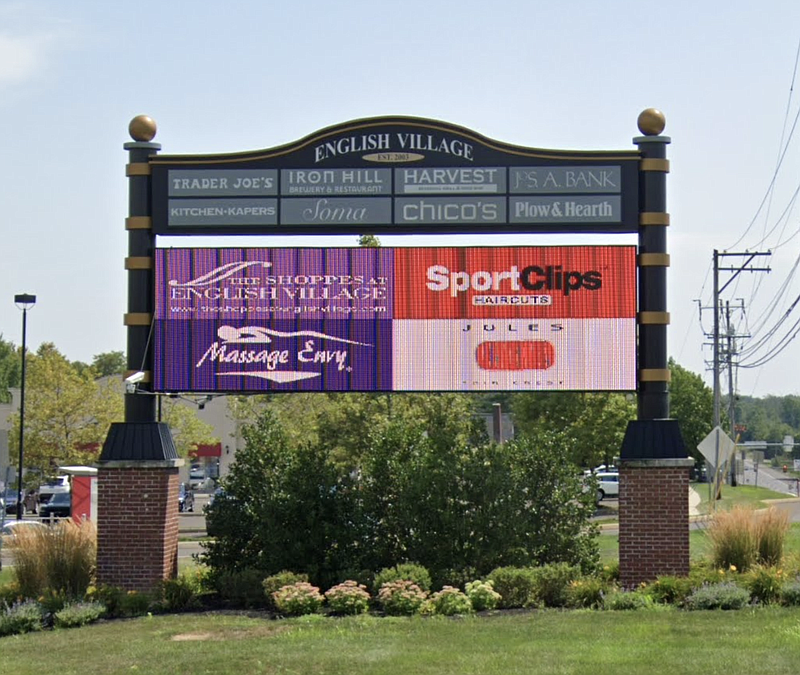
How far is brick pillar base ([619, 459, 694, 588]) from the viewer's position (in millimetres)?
17875

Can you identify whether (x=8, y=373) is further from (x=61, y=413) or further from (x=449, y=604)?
(x=449, y=604)

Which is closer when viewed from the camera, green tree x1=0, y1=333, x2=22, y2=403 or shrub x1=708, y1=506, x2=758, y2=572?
shrub x1=708, y1=506, x2=758, y2=572

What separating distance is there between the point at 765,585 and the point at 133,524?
30.7 feet

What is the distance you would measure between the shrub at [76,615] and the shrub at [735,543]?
920 centimetres

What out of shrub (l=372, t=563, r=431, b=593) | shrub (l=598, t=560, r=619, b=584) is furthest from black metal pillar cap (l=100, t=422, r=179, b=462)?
shrub (l=598, t=560, r=619, b=584)

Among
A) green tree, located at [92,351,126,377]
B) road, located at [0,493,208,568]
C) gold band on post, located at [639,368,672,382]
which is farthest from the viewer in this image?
green tree, located at [92,351,126,377]

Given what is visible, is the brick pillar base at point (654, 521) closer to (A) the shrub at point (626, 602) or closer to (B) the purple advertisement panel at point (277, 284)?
(A) the shrub at point (626, 602)

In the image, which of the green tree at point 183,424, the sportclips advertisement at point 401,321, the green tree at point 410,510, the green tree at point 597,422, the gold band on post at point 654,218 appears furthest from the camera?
the green tree at point 183,424

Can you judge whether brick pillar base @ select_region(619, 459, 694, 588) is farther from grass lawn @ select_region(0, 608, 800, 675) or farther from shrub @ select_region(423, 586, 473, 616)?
shrub @ select_region(423, 586, 473, 616)

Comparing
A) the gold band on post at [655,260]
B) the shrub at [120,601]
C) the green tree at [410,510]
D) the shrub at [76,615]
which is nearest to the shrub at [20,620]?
the shrub at [76,615]

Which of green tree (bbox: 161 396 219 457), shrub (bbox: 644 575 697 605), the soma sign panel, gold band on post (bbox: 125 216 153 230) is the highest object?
the soma sign panel

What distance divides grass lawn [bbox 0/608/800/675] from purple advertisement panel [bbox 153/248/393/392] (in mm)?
3997

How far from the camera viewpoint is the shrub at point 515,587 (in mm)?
16969

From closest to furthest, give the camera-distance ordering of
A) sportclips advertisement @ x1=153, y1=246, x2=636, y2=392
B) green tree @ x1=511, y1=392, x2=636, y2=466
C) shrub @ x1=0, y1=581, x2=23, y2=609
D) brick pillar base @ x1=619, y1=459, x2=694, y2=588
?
shrub @ x1=0, y1=581, x2=23, y2=609 → brick pillar base @ x1=619, y1=459, x2=694, y2=588 → sportclips advertisement @ x1=153, y1=246, x2=636, y2=392 → green tree @ x1=511, y1=392, x2=636, y2=466
